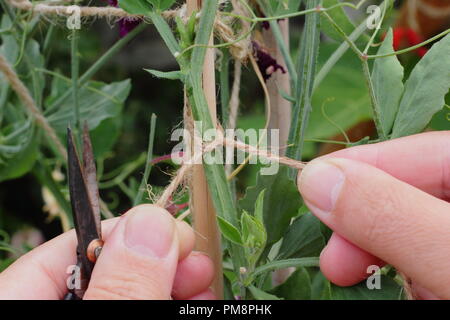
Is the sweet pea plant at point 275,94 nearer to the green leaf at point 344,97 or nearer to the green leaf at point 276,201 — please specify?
the green leaf at point 276,201

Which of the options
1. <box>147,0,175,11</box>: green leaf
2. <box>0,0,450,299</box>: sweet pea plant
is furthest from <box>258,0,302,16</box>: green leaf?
<box>147,0,175,11</box>: green leaf

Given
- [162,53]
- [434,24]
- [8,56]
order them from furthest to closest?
[162,53]
[434,24]
[8,56]

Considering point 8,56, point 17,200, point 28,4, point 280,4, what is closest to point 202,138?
point 280,4

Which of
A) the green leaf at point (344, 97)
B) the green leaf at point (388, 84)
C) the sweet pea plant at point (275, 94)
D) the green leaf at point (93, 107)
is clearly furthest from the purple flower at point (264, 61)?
the green leaf at point (344, 97)

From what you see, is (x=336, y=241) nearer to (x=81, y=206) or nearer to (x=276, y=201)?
(x=276, y=201)

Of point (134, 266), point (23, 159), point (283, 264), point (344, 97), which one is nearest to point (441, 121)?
point (283, 264)

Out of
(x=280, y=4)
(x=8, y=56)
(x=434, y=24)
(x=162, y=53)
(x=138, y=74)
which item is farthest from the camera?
(x=162, y=53)
